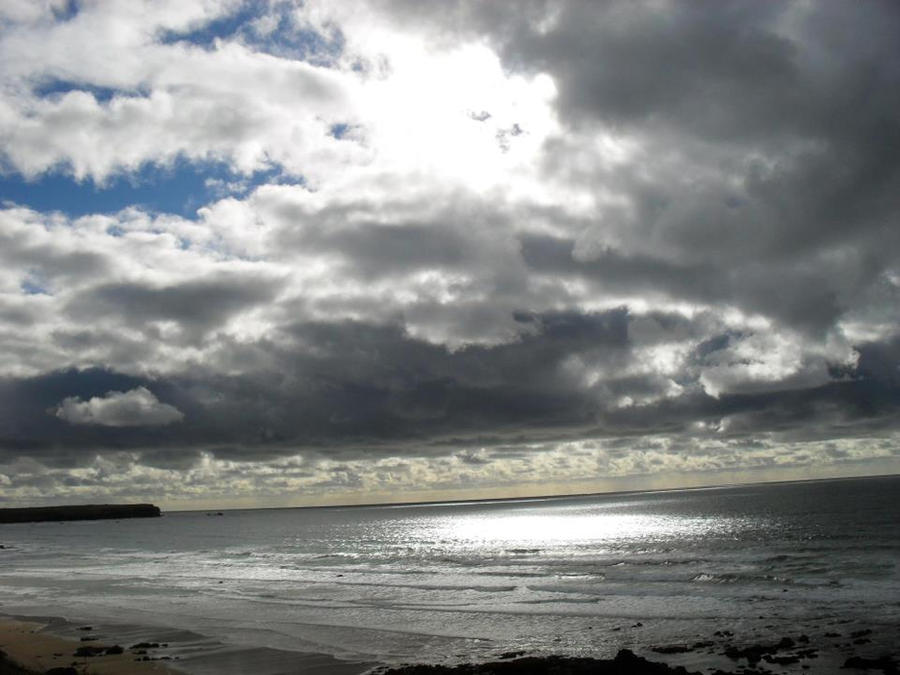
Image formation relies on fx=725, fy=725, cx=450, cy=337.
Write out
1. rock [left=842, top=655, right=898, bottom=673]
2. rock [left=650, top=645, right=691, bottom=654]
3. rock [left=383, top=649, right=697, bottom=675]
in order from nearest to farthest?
rock [left=383, top=649, right=697, bottom=675] → rock [left=842, top=655, right=898, bottom=673] → rock [left=650, top=645, right=691, bottom=654]

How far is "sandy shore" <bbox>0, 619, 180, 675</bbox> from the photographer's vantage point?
31594 millimetres

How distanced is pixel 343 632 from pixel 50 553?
105796 mm

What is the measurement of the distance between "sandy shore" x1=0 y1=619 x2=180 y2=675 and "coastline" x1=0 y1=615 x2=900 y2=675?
0.15ft

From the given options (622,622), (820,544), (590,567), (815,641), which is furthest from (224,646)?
(820,544)

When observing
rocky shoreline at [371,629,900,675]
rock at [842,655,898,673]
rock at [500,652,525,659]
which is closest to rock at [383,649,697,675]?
rocky shoreline at [371,629,900,675]

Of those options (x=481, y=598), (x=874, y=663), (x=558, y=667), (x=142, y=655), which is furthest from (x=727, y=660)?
(x=142, y=655)

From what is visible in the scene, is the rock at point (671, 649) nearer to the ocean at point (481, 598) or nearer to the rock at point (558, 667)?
the ocean at point (481, 598)

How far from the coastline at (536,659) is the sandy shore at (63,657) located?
4 centimetres

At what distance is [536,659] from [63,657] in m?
22.6

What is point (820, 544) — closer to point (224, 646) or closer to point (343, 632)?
point (343, 632)

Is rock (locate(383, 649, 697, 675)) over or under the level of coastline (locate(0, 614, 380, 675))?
over

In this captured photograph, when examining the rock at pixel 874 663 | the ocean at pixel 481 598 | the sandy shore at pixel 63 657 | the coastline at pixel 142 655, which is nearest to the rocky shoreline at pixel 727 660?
the rock at pixel 874 663

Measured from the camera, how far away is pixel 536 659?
30.9 metres

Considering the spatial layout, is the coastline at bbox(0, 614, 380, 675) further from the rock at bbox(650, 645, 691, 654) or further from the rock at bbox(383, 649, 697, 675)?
the rock at bbox(650, 645, 691, 654)
